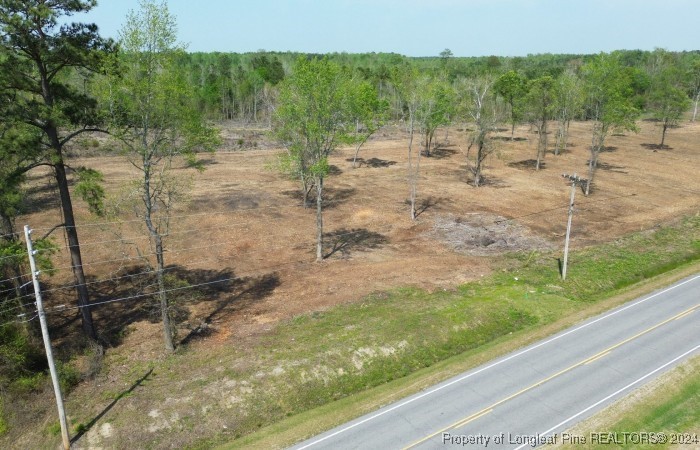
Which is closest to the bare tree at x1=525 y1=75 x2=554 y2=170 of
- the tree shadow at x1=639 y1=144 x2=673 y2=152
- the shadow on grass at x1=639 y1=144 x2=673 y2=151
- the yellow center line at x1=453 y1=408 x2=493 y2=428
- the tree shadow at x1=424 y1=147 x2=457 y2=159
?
the tree shadow at x1=424 y1=147 x2=457 y2=159

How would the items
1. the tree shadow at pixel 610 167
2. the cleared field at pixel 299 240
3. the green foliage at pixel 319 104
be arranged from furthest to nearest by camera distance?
the tree shadow at pixel 610 167 < the green foliage at pixel 319 104 < the cleared field at pixel 299 240

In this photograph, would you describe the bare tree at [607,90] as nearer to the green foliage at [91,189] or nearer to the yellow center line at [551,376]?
the yellow center line at [551,376]


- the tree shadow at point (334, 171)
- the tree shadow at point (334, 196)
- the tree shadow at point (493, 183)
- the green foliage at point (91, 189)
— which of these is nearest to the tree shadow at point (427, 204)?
the tree shadow at point (334, 196)

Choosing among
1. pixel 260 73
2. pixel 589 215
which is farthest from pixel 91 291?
pixel 260 73

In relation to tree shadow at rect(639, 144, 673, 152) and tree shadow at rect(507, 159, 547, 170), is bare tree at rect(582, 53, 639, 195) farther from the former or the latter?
tree shadow at rect(639, 144, 673, 152)

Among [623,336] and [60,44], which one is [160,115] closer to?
[60,44]

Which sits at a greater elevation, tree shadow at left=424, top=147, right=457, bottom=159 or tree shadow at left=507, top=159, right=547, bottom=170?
tree shadow at left=424, top=147, right=457, bottom=159
